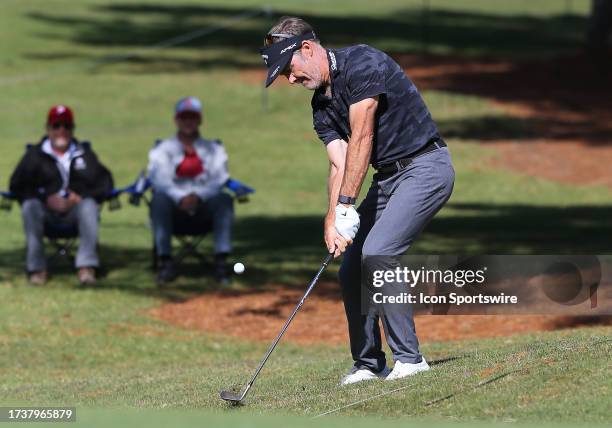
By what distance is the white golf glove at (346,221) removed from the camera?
764cm

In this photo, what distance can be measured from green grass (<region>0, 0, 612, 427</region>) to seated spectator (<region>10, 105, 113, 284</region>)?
0.33 metres

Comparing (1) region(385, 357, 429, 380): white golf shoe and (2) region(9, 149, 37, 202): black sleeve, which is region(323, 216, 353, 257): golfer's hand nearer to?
(1) region(385, 357, 429, 380): white golf shoe

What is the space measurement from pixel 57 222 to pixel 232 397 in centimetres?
699

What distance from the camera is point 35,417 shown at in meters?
7.21

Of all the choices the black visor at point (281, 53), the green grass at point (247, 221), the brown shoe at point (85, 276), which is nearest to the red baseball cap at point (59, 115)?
the brown shoe at point (85, 276)

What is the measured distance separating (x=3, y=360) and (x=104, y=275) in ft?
12.1

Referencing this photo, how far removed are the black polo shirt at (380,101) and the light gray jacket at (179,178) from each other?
610cm

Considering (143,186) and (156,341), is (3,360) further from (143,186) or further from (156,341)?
(143,186)

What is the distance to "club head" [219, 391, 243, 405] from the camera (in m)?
7.40

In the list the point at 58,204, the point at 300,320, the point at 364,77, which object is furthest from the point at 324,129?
the point at 58,204

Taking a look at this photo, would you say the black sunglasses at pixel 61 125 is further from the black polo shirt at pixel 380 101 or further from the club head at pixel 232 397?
the club head at pixel 232 397

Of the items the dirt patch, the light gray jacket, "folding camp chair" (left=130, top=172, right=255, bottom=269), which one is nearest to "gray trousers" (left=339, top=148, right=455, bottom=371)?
the dirt patch

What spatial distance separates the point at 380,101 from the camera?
7773 millimetres

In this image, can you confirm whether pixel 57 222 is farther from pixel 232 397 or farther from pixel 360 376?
pixel 232 397
